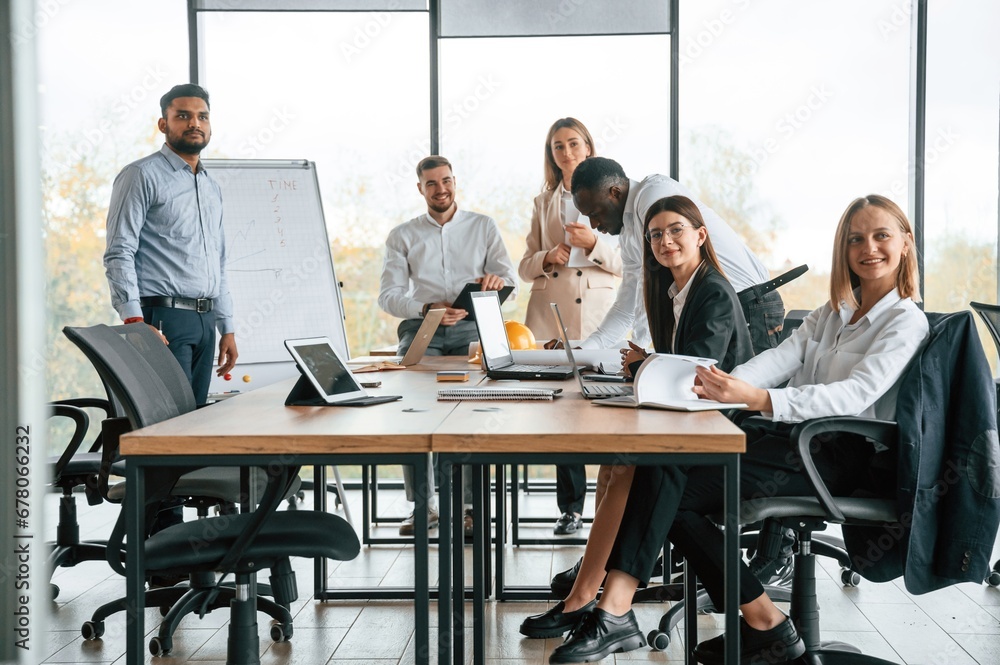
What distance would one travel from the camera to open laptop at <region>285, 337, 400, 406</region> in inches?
92.1

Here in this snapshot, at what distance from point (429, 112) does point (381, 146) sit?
33cm

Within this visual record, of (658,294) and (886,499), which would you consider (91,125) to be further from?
(886,499)

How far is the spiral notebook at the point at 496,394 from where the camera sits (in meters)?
2.43

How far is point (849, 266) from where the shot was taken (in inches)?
97.3

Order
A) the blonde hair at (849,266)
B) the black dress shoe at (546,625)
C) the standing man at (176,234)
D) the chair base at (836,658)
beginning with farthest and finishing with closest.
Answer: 1. the standing man at (176,234)
2. the black dress shoe at (546,625)
3. the blonde hair at (849,266)
4. the chair base at (836,658)

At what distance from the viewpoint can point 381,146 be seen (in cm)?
539

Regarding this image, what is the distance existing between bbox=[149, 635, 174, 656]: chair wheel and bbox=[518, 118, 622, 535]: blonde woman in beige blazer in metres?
1.96

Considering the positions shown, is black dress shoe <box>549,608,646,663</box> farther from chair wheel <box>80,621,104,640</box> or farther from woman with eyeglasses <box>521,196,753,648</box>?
chair wheel <box>80,621,104,640</box>

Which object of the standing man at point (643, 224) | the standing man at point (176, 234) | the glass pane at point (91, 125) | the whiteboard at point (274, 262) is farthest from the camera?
the glass pane at point (91, 125)

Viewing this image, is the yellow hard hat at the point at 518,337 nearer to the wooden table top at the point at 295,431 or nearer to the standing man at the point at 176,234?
the standing man at the point at 176,234

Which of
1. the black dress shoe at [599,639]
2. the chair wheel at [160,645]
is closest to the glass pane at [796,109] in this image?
the black dress shoe at [599,639]

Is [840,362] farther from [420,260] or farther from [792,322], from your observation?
[420,260]

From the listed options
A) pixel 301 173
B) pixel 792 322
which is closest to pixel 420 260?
pixel 301 173

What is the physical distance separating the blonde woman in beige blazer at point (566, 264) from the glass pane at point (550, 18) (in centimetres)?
108
